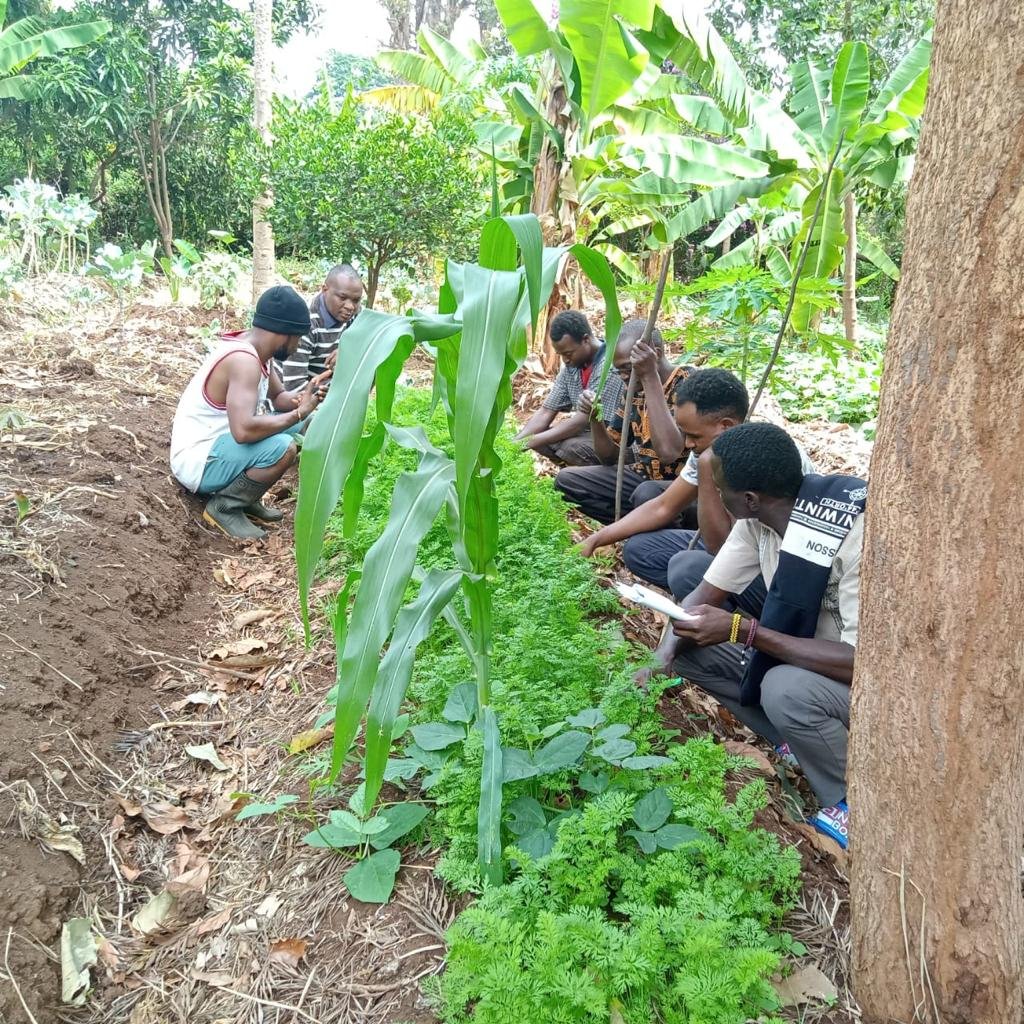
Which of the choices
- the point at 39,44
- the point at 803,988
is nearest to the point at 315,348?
the point at 803,988

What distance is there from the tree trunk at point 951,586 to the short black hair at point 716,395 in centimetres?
192

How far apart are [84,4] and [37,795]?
632 inches

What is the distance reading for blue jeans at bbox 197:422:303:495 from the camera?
442cm

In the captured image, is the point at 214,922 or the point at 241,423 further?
the point at 241,423

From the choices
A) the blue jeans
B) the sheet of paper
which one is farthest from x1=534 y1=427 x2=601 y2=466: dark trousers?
the sheet of paper

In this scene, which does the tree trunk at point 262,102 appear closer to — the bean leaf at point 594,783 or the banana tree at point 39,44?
the banana tree at point 39,44

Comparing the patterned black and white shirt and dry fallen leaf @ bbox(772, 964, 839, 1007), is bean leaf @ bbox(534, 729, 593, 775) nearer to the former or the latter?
dry fallen leaf @ bbox(772, 964, 839, 1007)

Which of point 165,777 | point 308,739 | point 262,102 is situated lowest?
point 165,777

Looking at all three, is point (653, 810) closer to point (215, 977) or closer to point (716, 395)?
Answer: point (215, 977)

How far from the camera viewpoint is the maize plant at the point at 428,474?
1432 millimetres

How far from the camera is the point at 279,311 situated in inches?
167

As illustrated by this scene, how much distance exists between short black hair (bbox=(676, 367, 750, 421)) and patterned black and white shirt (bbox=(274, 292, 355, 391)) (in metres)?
3.01

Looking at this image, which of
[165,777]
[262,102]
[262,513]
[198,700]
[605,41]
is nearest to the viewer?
[165,777]

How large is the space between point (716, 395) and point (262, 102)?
8096 millimetres
